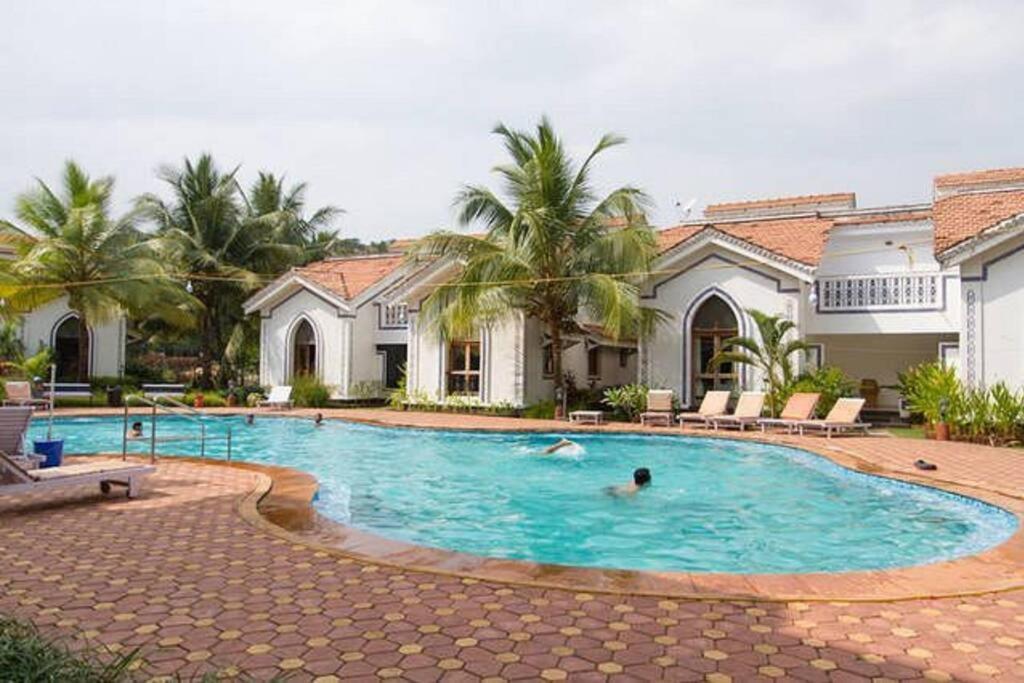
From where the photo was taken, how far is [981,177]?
82.9 feet

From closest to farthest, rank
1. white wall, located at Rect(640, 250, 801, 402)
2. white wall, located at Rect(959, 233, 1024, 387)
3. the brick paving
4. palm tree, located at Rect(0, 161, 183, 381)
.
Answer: the brick paving < white wall, located at Rect(959, 233, 1024, 387) < white wall, located at Rect(640, 250, 801, 402) < palm tree, located at Rect(0, 161, 183, 381)

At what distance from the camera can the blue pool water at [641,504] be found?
8.42 m

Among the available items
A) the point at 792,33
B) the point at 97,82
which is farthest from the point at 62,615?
the point at 792,33

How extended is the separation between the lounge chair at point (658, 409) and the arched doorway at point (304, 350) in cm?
1285

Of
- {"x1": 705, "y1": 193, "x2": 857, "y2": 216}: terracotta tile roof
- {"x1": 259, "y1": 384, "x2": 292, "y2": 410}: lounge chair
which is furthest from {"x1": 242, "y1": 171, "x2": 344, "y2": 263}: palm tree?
{"x1": 705, "y1": 193, "x2": 857, "y2": 216}: terracotta tile roof

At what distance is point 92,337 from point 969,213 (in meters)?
28.5

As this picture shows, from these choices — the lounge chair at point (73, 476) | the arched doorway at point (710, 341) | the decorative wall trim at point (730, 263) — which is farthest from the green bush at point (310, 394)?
the lounge chair at point (73, 476)

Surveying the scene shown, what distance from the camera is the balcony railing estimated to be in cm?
2048

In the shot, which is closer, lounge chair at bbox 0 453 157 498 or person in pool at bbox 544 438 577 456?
lounge chair at bbox 0 453 157 498

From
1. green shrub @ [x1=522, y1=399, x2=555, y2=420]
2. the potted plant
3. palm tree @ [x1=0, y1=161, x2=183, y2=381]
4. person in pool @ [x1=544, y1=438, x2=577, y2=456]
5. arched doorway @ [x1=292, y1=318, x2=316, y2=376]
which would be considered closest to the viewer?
person in pool @ [x1=544, y1=438, x2=577, y2=456]

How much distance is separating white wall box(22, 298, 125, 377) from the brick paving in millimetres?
24400

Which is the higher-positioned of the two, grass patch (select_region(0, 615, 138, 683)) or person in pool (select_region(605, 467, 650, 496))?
grass patch (select_region(0, 615, 138, 683))

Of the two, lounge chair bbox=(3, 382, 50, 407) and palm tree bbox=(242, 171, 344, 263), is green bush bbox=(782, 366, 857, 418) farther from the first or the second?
palm tree bbox=(242, 171, 344, 263)

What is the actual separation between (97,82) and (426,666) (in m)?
10.4
